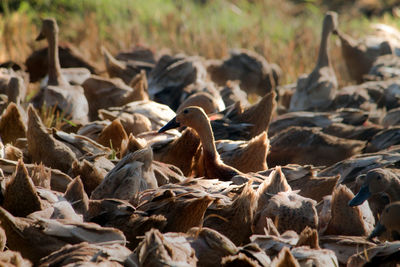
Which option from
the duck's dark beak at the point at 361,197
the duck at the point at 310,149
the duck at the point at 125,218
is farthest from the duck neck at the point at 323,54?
the duck at the point at 125,218

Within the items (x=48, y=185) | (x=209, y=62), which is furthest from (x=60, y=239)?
(x=209, y=62)

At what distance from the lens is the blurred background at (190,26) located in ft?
34.9

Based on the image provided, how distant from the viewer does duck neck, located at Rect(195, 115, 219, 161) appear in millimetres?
4746

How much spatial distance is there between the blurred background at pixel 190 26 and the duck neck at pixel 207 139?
494 centimetres

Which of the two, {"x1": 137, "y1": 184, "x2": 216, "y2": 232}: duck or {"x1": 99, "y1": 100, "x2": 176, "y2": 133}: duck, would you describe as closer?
{"x1": 137, "y1": 184, "x2": 216, "y2": 232}: duck

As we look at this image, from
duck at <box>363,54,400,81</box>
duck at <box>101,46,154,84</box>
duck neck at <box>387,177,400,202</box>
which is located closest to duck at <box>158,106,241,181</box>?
duck neck at <box>387,177,400,202</box>

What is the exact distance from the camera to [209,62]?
373 inches

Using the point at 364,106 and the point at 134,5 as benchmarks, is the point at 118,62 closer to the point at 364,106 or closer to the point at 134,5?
the point at 364,106

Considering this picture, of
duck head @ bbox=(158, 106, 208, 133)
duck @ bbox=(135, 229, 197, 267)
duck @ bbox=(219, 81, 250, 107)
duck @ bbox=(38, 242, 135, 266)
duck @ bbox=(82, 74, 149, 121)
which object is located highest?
duck @ bbox=(135, 229, 197, 267)

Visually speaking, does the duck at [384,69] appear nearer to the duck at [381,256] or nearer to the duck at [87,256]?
the duck at [381,256]

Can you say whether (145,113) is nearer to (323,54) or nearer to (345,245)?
(345,245)

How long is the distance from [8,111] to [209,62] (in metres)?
4.88

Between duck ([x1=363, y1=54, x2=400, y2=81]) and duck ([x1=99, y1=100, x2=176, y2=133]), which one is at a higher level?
duck ([x1=99, y1=100, x2=176, y2=133])

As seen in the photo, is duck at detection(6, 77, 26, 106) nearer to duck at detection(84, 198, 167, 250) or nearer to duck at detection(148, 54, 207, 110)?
duck at detection(148, 54, 207, 110)
